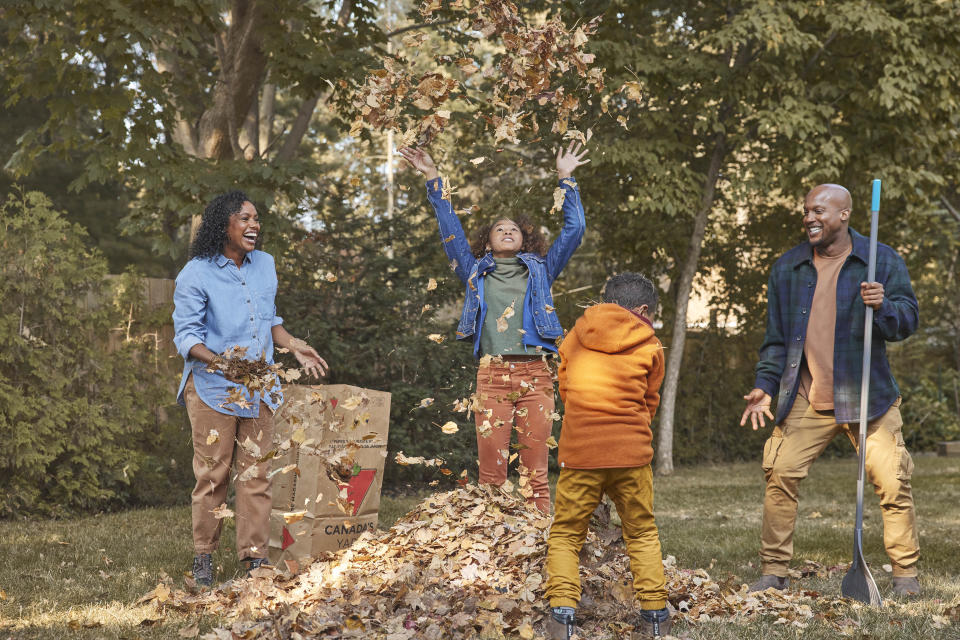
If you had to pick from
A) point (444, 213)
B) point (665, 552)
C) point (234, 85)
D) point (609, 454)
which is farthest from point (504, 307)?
point (234, 85)

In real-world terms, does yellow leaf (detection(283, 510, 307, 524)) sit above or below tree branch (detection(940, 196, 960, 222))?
below

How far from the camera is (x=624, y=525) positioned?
3.63 meters

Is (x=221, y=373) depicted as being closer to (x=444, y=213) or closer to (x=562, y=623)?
(x=444, y=213)

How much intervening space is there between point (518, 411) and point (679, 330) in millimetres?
6654

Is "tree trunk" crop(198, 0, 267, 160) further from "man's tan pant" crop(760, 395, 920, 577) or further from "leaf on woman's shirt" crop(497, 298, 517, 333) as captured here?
"man's tan pant" crop(760, 395, 920, 577)

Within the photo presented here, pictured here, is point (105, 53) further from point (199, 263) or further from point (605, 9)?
point (605, 9)

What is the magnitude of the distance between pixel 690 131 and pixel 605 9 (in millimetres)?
1844

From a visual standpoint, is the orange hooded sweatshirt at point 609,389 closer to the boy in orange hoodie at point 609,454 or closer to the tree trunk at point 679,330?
the boy in orange hoodie at point 609,454

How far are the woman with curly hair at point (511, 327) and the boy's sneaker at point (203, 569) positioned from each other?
1.41m

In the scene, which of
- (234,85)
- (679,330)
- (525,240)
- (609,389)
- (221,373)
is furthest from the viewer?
(679,330)

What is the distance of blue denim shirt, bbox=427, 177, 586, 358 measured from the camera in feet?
15.1

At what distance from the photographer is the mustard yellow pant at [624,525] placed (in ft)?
11.5

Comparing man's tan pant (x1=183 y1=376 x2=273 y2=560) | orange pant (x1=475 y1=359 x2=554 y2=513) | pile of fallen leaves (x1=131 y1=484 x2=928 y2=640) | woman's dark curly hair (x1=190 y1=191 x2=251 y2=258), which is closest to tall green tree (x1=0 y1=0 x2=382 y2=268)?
woman's dark curly hair (x1=190 y1=191 x2=251 y2=258)

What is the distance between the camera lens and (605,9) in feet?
30.2
